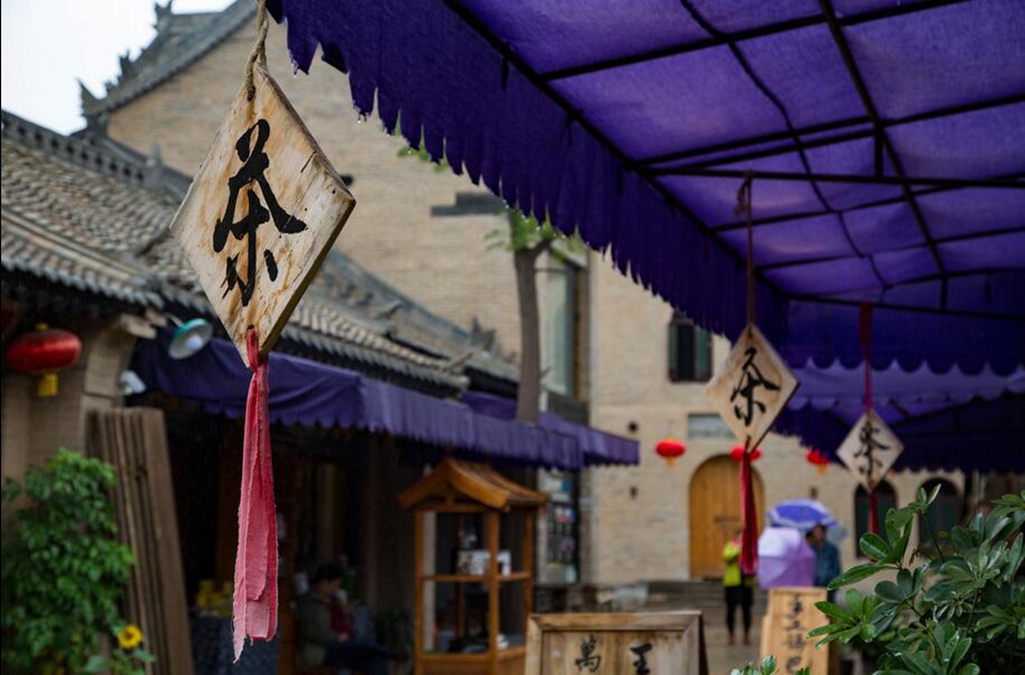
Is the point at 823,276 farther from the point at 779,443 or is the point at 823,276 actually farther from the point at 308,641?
the point at 779,443

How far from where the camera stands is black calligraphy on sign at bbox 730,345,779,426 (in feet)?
22.5

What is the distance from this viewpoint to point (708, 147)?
6.02 meters

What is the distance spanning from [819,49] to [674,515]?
97.5 ft

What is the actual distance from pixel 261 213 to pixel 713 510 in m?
31.8

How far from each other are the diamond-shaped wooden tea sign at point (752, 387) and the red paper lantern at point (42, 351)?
18.0 ft

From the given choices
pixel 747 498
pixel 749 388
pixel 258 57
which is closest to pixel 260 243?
pixel 258 57

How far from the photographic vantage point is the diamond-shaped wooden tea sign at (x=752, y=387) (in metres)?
6.80

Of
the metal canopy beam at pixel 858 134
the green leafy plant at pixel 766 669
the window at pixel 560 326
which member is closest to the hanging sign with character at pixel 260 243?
the green leafy plant at pixel 766 669

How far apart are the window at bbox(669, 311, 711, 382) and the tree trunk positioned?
51.2ft

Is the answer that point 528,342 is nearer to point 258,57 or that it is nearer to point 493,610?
point 493,610

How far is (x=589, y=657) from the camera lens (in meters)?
5.39

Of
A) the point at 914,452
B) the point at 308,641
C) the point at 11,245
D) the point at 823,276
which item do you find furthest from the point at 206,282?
the point at 914,452

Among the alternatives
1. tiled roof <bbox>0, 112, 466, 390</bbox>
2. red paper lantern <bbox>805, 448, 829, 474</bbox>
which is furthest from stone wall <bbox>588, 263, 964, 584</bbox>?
tiled roof <bbox>0, 112, 466, 390</bbox>

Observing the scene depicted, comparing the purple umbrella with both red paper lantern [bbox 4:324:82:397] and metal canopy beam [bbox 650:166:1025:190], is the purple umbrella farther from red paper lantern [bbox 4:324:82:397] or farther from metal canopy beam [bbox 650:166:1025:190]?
metal canopy beam [bbox 650:166:1025:190]
